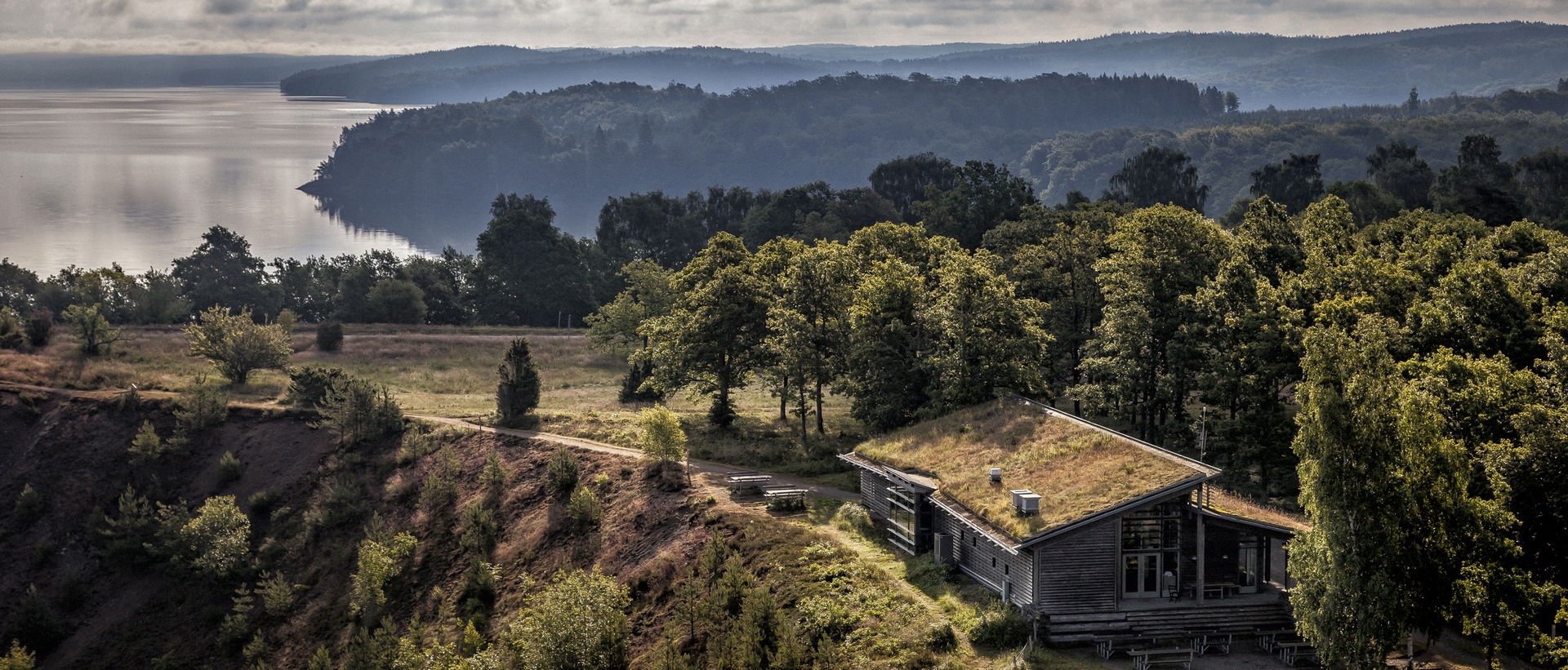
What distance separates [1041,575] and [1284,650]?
698 centimetres

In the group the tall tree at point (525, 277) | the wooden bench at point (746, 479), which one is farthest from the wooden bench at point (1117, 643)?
the tall tree at point (525, 277)

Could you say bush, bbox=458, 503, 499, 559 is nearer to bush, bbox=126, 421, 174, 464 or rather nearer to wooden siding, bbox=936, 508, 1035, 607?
wooden siding, bbox=936, 508, 1035, 607

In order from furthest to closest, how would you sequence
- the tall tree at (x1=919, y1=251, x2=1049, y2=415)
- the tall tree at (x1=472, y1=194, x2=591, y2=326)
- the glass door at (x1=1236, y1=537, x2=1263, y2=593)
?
1. the tall tree at (x1=472, y1=194, x2=591, y2=326)
2. the tall tree at (x1=919, y1=251, x2=1049, y2=415)
3. the glass door at (x1=1236, y1=537, x2=1263, y2=593)

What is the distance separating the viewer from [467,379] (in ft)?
253

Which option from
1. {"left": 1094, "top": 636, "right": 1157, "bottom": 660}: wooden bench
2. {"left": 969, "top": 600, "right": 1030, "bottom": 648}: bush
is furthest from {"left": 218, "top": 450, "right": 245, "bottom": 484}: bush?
{"left": 1094, "top": 636, "right": 1157, "bottom": 660}: wooden bench

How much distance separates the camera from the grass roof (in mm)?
32844

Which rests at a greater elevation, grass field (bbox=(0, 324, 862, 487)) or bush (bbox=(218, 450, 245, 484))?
grass field (bbox=(0, 324, 862, 487))

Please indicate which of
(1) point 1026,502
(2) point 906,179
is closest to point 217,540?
(1) point 1026,502

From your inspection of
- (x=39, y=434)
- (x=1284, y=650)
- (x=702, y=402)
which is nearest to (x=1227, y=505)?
(x=1284, y=650)

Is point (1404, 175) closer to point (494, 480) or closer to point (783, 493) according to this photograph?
point (783, 493)

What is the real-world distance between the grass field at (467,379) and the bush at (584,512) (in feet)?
28.4

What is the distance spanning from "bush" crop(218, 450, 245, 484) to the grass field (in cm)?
911

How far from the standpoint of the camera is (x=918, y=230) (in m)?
66.9

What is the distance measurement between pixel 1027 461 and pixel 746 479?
14.1 m
